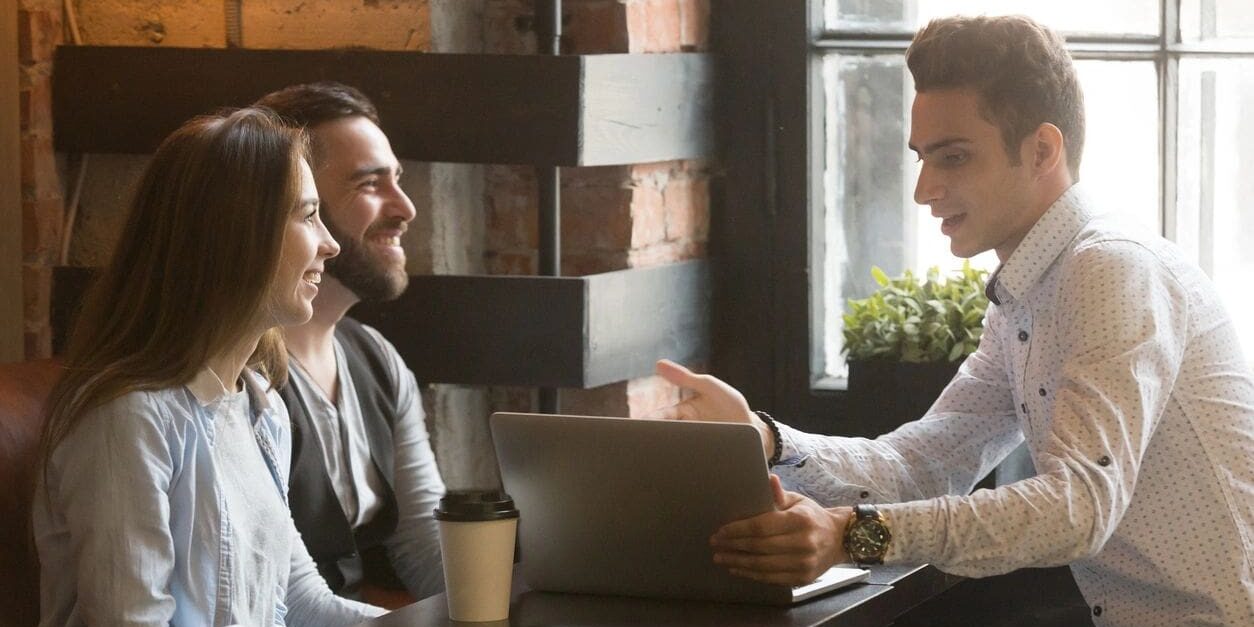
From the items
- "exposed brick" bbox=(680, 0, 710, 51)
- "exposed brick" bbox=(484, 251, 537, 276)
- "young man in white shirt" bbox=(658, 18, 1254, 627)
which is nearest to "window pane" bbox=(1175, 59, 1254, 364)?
"young man in white shirt" bbox=(658, 18, 1254, 627)

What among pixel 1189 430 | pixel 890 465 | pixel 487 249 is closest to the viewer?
pixel 1189 430

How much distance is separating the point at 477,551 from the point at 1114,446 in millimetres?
694

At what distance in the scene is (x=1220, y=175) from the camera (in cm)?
264

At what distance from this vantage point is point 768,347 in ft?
9.51

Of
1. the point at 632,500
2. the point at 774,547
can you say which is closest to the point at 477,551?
the point at 632,500

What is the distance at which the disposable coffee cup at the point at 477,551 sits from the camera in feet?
5.52

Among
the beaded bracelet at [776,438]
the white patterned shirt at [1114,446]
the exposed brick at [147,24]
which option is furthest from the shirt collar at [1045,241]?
the exposed brick at [147,24]

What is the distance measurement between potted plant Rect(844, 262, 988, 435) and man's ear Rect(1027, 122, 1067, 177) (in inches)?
24.5

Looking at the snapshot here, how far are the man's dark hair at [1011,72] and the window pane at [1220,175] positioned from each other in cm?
69

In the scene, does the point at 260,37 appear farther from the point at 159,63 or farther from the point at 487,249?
the point at 487,249

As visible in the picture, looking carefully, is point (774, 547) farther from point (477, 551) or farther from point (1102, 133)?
point (1102, 133)

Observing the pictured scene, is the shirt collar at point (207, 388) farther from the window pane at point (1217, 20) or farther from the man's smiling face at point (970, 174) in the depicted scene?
the window pane at point (1217, 20)

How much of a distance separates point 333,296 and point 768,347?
832mm

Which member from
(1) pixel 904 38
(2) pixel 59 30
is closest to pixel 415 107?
(2) pixel 59 30
